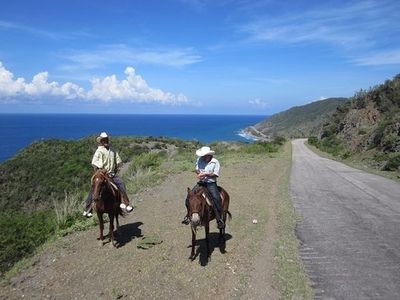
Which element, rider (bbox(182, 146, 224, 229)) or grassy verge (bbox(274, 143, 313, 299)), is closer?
grassy verge (bbox(274, 143, 313, 299))

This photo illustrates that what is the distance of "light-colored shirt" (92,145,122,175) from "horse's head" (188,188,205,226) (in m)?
2.95

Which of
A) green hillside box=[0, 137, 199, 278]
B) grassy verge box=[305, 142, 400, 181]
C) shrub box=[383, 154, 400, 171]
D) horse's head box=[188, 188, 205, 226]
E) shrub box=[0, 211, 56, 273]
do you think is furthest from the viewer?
shrub box=[383, 154, 400, 171]

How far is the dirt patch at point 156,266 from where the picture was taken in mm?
7332

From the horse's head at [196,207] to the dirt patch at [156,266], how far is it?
101 centimetres

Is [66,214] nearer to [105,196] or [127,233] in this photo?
[127,233]

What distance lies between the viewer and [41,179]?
39250mm

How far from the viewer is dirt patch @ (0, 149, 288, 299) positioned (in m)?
7.33

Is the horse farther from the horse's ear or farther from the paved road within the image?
the paved road

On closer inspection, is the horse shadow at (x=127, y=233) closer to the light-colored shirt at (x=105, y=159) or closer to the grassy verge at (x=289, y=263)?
the light-colored shirt at (x=105, y=159)

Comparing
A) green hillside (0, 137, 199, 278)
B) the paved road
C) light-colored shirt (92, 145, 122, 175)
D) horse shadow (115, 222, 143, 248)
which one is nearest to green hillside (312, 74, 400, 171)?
the paved road

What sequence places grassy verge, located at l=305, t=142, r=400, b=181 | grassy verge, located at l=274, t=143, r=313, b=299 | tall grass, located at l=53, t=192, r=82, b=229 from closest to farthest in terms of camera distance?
grassy verge, located at l=274, t=143, r=313, b=299, tall grass, located at l=53, t=192, r=82, b=229, grassy verge, located at l=305, t=142, r=400, b=181

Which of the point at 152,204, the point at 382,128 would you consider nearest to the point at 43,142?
the point at 382,128

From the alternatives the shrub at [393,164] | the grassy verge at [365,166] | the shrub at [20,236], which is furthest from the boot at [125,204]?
the shrub at [393,164]

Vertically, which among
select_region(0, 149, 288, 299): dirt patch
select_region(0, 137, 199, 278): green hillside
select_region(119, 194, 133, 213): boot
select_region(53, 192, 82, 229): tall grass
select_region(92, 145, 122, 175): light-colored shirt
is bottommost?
select_region(0, 137, 199, 278): green hillside
